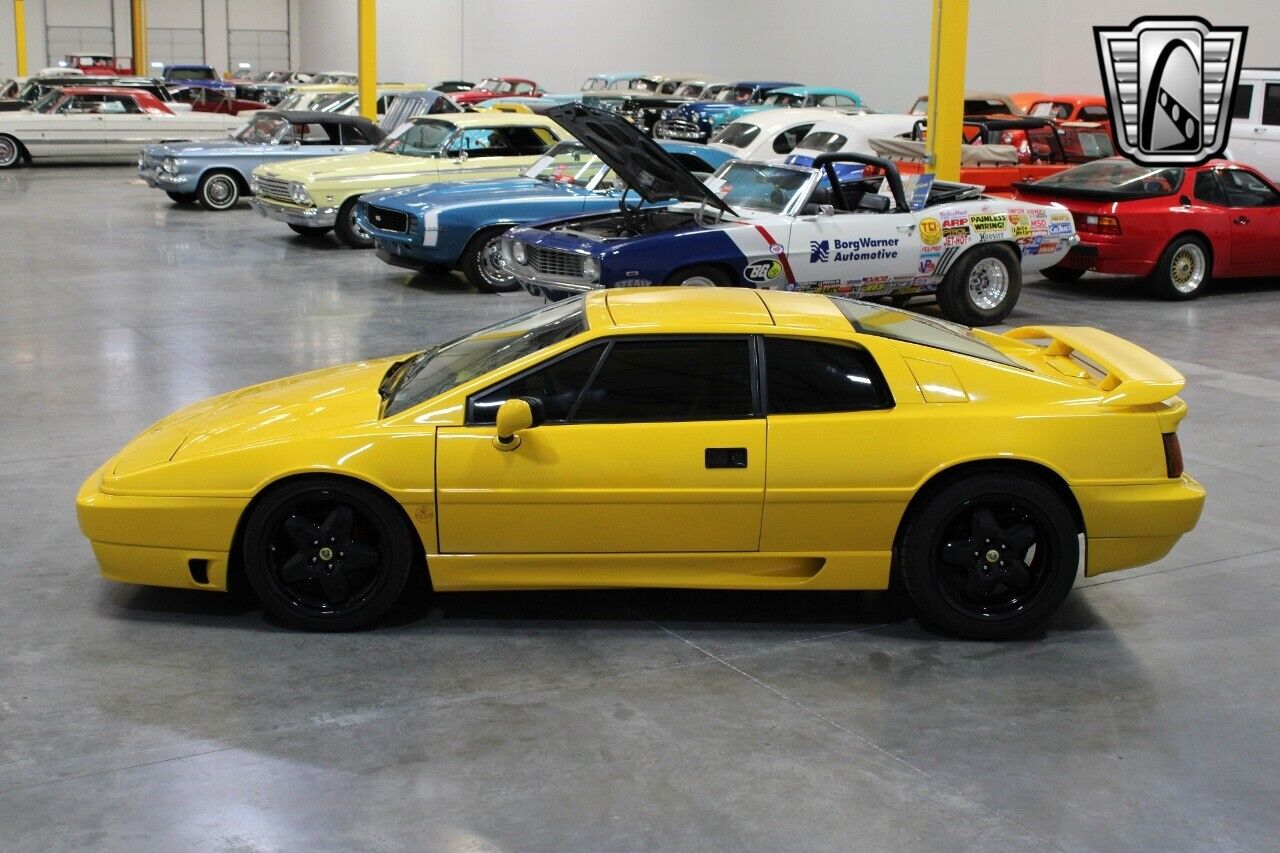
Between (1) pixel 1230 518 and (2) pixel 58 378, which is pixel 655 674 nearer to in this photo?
(1) pixel 1230 518

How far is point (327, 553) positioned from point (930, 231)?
25.4 feet

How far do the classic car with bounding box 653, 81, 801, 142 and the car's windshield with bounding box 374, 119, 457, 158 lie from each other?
5.64m

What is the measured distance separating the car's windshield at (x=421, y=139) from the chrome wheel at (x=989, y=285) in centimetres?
672

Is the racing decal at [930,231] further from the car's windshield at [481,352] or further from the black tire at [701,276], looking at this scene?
the car's windshield at [481,352]

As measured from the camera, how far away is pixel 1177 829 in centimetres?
391

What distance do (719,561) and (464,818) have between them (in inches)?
62.6

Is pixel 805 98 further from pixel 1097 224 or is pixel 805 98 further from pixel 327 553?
pixel 327 553

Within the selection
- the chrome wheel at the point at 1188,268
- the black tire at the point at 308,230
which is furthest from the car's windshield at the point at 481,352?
the black tire at the point at 308,230

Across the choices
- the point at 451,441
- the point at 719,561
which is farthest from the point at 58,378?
the point at 719,561

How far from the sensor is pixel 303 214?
16000mm

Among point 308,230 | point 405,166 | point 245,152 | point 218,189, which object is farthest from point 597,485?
point 218,189

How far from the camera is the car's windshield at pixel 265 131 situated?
763 inches

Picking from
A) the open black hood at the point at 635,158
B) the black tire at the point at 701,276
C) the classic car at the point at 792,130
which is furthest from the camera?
the classic car at the point at 792,130

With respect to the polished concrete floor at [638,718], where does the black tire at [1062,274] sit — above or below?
above
